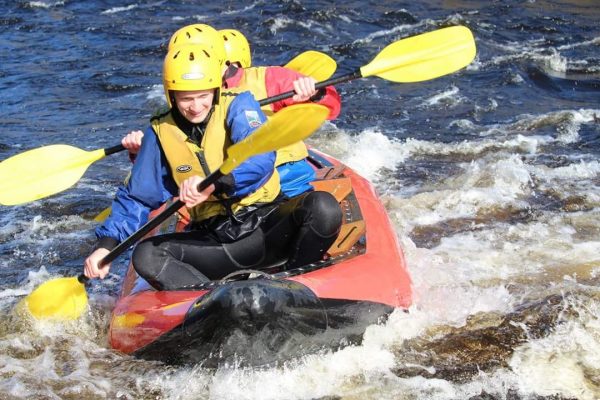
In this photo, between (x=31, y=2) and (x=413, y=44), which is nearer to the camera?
(x=413, y=44)

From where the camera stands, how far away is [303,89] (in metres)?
5.17

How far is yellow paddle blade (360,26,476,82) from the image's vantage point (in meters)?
5.57

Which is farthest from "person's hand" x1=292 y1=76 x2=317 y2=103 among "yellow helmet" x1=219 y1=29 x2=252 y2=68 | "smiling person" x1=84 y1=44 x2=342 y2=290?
"smiling person" x1=84 y1=44 x2=342 y2=290

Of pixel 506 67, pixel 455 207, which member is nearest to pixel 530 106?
pixel 506 67

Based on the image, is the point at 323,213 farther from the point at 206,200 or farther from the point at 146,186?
the point at 146,186

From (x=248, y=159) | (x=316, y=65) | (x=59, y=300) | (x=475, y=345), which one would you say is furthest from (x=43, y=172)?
(x=475, y=345)

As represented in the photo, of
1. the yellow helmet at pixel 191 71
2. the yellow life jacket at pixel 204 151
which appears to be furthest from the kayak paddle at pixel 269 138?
the yellow helmet at pixel 191 71

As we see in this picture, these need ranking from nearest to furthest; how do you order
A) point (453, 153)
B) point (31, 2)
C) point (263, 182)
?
point (263, 182)
point (453, 153)
point (31, 2)

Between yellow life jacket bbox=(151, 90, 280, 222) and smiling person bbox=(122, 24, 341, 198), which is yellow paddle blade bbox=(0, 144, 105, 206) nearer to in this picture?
smiling person bbox=(122, 24, 341, 198)

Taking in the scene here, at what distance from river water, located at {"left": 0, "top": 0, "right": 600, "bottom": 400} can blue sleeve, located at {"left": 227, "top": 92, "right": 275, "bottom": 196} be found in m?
0.83

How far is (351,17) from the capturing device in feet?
41.5

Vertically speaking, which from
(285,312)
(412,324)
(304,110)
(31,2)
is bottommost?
(31,2)

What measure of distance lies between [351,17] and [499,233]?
7224 millimetres

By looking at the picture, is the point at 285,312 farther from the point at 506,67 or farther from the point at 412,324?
the point at 506,67
